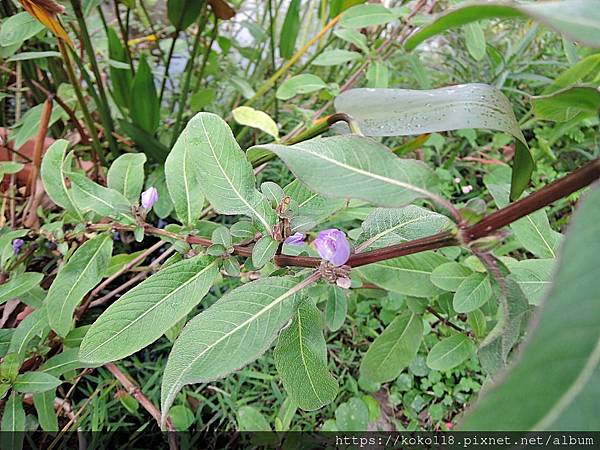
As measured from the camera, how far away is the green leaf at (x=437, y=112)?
38 cm

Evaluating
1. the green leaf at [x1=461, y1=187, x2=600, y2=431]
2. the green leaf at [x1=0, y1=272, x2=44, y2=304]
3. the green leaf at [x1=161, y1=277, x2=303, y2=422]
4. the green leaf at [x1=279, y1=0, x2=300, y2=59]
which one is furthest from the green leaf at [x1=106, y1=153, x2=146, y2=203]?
the green leaf at [x1=279, y1=0, x2=300, y2=59]

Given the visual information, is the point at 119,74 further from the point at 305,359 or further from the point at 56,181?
the point at 305,359

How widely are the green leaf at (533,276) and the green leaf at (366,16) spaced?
505 millimetres

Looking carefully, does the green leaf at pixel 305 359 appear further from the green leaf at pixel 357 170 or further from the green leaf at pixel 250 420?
the green leaf at pixel 250 420

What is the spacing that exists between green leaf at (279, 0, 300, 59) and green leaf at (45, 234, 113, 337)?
2.49 feet

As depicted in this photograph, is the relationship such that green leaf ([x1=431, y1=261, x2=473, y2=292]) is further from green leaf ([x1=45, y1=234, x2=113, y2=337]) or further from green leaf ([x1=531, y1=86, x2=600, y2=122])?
green leaf ([x1=45, y1=234, x2=113, y2=337])

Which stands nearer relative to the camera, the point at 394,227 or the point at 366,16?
the point at 394,227

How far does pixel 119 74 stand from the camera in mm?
1009

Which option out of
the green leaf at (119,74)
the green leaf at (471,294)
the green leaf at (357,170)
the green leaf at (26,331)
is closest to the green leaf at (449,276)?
the green leaf at (471,294)

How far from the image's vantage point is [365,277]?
0.58 m

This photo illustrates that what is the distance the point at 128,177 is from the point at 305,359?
33cm

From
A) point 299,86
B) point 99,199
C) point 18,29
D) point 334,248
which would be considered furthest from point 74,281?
point 299,86

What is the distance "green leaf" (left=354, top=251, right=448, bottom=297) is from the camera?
1.90ft

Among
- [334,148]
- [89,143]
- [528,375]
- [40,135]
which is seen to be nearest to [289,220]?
[334,148]
